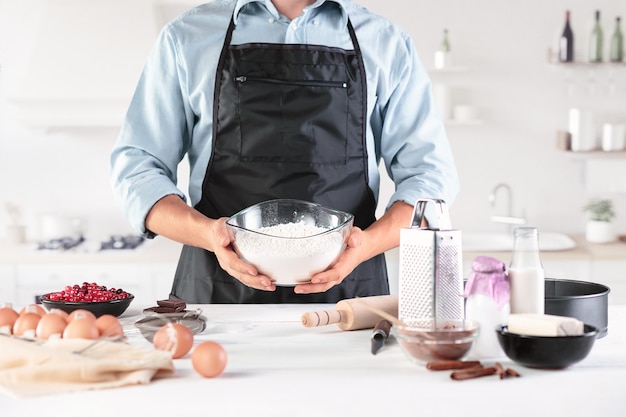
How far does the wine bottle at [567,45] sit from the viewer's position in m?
4.20

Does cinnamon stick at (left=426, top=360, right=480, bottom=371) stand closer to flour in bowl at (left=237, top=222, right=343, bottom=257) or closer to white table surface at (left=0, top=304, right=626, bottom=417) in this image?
white table surface at (left=0, top=304, right=626, bottom=417)

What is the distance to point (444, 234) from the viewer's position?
1.44m

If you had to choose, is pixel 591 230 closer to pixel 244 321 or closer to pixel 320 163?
pixel 320 163

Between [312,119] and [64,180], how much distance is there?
267 cm

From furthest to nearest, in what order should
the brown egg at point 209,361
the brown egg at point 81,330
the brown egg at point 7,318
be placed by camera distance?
the brown egg at point 7,318
the brown egg at point 81,330
the brown egg at point 209,361

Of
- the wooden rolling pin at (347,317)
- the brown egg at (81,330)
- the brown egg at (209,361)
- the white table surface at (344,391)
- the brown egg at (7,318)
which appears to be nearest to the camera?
the white table surface at (344,391)

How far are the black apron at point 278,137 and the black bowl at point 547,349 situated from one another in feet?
2.77

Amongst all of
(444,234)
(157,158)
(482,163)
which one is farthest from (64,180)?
(444,234)

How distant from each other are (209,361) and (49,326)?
32 centimetres

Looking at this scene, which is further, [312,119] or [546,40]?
[546,40]

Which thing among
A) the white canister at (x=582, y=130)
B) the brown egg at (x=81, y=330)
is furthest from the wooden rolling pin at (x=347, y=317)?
the white canister at (x=582, y=130)

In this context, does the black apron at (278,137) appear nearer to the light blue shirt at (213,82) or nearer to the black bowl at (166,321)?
the light blue shirt at (213,82)

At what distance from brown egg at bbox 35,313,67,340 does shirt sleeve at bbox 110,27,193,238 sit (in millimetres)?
658

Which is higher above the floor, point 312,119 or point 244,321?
point 312,119
